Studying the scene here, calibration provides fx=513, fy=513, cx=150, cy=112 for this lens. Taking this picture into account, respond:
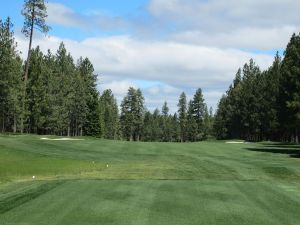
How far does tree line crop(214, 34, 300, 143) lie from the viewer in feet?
191

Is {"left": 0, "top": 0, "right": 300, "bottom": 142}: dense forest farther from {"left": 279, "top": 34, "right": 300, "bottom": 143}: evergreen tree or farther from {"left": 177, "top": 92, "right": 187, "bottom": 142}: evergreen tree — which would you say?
{"left": 177, "top": 92, "right": 187, "bottom": 142}: evergreen tree

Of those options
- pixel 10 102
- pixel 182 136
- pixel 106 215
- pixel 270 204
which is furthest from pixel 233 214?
pixel 182 136

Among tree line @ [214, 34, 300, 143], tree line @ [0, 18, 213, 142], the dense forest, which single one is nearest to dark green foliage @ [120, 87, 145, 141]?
tree line @ [0, 18, 213, 142]

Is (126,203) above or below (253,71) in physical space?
below

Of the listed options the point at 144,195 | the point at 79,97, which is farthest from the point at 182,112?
the point at 144,195

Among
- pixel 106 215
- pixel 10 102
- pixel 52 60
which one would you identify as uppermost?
pixel 52 60

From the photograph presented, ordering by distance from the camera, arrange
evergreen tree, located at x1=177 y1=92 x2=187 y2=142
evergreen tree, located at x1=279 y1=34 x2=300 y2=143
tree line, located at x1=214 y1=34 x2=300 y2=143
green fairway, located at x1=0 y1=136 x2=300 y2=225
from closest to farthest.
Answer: green fairway, located at x1=0 y1=136 x2=300 y2=225
evergreen tree, located at x1=279 y1=34 x2=300 y2=143
tree line, located at x1=214 y1=34 x2=300 y2=143
evergreen tree, located at x1=177 y1=92 x2=187 y2=142

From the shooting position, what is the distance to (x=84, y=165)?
3012 centimetres

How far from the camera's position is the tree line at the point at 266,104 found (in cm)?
5828

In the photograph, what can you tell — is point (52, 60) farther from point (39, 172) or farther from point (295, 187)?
point (295, 187)

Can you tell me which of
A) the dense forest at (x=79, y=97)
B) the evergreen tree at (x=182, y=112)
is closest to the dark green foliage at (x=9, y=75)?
the dense forest at (x=79, y=97)

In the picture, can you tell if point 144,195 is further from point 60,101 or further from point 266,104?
point 266,104

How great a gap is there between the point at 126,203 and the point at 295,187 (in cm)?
883

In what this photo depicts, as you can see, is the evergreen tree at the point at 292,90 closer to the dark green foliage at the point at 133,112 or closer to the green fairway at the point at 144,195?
the green fairway at the point at 144,195
